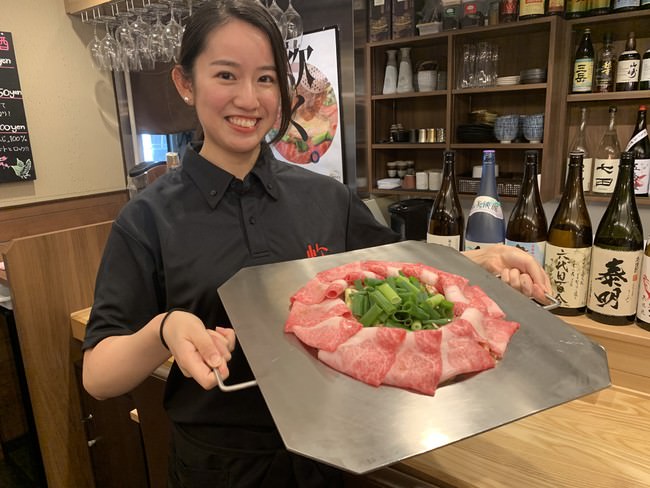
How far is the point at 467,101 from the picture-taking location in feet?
9.02

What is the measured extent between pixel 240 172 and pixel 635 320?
1.28 meters

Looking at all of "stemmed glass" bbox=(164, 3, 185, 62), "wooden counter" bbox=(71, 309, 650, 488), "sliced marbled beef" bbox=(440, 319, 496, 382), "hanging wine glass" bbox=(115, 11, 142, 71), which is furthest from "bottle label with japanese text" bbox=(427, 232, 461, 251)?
"hanging wine glass" bbox=(115, 11, 142, 71)

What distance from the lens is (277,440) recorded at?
3.31 feet

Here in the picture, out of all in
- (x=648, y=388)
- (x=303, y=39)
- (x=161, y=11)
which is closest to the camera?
(x=648, y=388)

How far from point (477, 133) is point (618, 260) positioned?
1.33m

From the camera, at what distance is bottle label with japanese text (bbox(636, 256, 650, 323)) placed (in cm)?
139

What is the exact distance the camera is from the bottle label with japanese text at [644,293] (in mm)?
1390

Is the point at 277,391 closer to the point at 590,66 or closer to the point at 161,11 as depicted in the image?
the point at 590,66

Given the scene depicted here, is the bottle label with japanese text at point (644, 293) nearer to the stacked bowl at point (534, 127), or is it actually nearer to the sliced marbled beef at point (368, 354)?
the sliced marbled beef at point (368, 354)

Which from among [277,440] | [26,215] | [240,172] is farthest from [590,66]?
[26,215]

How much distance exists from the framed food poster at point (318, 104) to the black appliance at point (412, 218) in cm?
51

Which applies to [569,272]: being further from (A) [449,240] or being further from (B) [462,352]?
(B) [462,352]

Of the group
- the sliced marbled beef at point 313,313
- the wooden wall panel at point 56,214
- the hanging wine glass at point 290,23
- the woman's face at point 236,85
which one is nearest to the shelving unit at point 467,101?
the hanging wine glass at point 290,23

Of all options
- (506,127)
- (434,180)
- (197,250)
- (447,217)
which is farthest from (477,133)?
(197,250)
